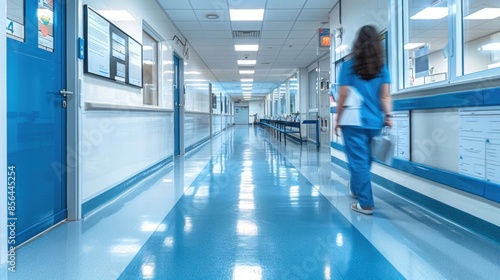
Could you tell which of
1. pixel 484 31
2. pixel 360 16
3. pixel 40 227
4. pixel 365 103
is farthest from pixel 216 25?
pixel 484 31

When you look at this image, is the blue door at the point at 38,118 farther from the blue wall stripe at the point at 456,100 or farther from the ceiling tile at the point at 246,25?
the ceiling tile at the point at 246,25

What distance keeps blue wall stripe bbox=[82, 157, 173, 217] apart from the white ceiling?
2.76 meters

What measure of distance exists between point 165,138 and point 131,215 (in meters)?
2.96

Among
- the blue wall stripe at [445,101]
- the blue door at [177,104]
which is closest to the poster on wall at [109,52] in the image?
the blue door at [177,104]

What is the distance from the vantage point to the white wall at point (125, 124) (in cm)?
268

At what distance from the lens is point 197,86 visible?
9.31 metres

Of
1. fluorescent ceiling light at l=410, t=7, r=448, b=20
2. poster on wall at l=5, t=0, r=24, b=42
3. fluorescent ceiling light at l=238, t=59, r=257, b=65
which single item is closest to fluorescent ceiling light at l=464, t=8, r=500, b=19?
fluorescent ceiling light at l=410, t=7, r=448, b=20

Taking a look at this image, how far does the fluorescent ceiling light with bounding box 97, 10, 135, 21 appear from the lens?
3.05 meters

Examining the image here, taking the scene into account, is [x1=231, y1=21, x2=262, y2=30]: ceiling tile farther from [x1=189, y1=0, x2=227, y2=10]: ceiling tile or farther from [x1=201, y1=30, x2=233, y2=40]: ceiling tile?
[x1=189, y1=0, x2=227, y2=10]: ceiling tile

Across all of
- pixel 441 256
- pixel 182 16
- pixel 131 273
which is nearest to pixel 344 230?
pixel 441 256

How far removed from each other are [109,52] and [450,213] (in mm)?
3356

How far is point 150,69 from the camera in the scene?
4934mm

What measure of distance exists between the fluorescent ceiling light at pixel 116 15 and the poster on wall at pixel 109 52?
2.9 inches

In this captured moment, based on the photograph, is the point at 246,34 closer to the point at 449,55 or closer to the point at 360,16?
the point at 360,16
